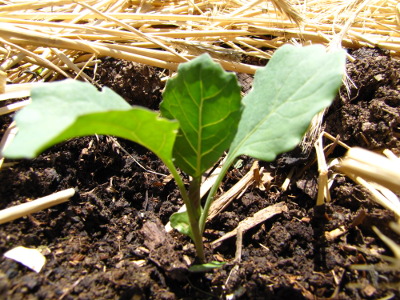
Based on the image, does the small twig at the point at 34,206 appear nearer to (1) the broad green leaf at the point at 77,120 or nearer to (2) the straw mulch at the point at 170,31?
(1) the broad green leaf at the point at 77,120

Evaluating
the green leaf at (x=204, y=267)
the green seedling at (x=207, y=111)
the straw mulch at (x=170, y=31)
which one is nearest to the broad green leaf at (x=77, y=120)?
the green seedling at (x=207, y=111)

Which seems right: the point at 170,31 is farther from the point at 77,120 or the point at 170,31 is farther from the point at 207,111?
the point at 77,120

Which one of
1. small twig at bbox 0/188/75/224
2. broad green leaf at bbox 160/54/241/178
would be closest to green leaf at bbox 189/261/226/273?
broad green leaf at bbox 160/54/241/178

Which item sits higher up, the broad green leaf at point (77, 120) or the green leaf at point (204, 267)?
the broad green leaf at point (77, 120)

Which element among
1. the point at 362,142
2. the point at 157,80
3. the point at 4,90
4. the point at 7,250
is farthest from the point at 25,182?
the point at 362,142

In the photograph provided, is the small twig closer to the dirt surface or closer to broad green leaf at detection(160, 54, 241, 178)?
the dirt surface

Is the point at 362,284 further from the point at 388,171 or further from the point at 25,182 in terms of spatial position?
the point at 25,182
